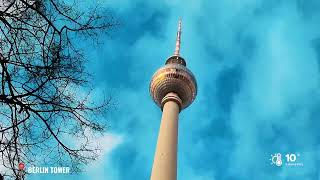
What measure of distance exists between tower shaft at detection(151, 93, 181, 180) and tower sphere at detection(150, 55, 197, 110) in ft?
6.52

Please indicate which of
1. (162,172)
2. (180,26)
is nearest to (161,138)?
(162,172)

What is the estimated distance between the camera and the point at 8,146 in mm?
9695

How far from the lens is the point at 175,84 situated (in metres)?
63.3

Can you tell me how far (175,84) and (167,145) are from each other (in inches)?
535

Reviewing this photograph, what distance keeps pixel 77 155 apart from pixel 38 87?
1.85 meters

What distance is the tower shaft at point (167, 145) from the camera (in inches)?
1845

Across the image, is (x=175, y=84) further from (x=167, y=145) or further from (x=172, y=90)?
(x=167, y=145)

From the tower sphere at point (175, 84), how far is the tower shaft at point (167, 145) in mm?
1988

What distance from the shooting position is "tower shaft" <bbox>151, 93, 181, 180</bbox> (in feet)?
154

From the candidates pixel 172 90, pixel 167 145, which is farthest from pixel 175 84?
pixel 167 145

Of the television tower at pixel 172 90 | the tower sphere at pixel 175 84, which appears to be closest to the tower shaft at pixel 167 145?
the television tower at pixel 172 90

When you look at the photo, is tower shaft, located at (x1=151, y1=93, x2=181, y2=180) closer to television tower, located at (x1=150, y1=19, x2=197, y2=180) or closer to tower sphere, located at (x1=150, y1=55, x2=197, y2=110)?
television tower, located at (x1=150, y1=19, x2=197, y2=180)

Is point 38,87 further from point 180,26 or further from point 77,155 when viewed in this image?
point 180,26

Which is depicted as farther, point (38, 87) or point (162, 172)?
point (162, 172)
